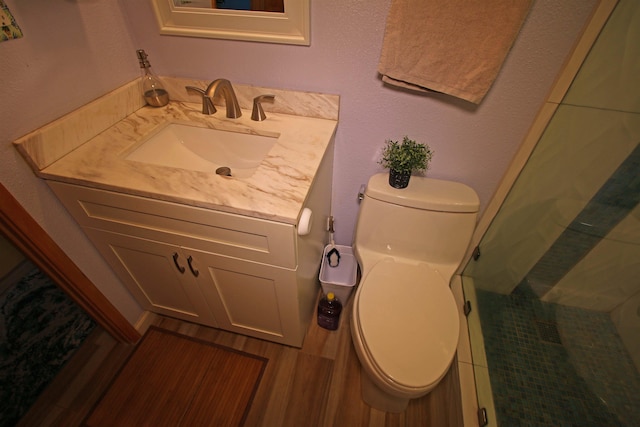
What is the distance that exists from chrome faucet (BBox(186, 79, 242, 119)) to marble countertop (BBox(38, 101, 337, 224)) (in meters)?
0.04

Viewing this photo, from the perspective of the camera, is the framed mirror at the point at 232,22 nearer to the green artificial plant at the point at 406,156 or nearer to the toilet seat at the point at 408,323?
the green artificial plant at the point at 406,156

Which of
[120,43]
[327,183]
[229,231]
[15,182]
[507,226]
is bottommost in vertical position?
[507,226]

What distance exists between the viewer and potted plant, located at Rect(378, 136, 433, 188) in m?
1.01

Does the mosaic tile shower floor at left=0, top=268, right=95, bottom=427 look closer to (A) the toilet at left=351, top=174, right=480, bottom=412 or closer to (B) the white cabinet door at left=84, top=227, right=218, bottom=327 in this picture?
(B) the white cabinet door at left=84, top=227, right=218, bottom=327

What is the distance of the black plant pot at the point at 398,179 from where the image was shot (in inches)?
41.9

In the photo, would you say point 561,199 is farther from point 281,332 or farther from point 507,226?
point 281,332

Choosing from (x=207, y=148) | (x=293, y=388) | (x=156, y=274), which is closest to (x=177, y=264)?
(x=156, y=274)

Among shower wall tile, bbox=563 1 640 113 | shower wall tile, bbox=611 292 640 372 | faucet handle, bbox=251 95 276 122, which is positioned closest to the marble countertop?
faucet handle, bbox=251 95 276 122

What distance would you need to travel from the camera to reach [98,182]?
0.80 m

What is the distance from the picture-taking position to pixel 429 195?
108 cm

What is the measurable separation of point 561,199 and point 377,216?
64cm

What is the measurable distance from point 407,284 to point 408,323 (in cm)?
16

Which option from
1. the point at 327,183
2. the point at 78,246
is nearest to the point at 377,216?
the point at 327,183

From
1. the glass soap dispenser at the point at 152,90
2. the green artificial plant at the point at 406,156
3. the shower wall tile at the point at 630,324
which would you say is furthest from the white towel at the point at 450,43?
the glass soap dispenser at the point at 152,90
